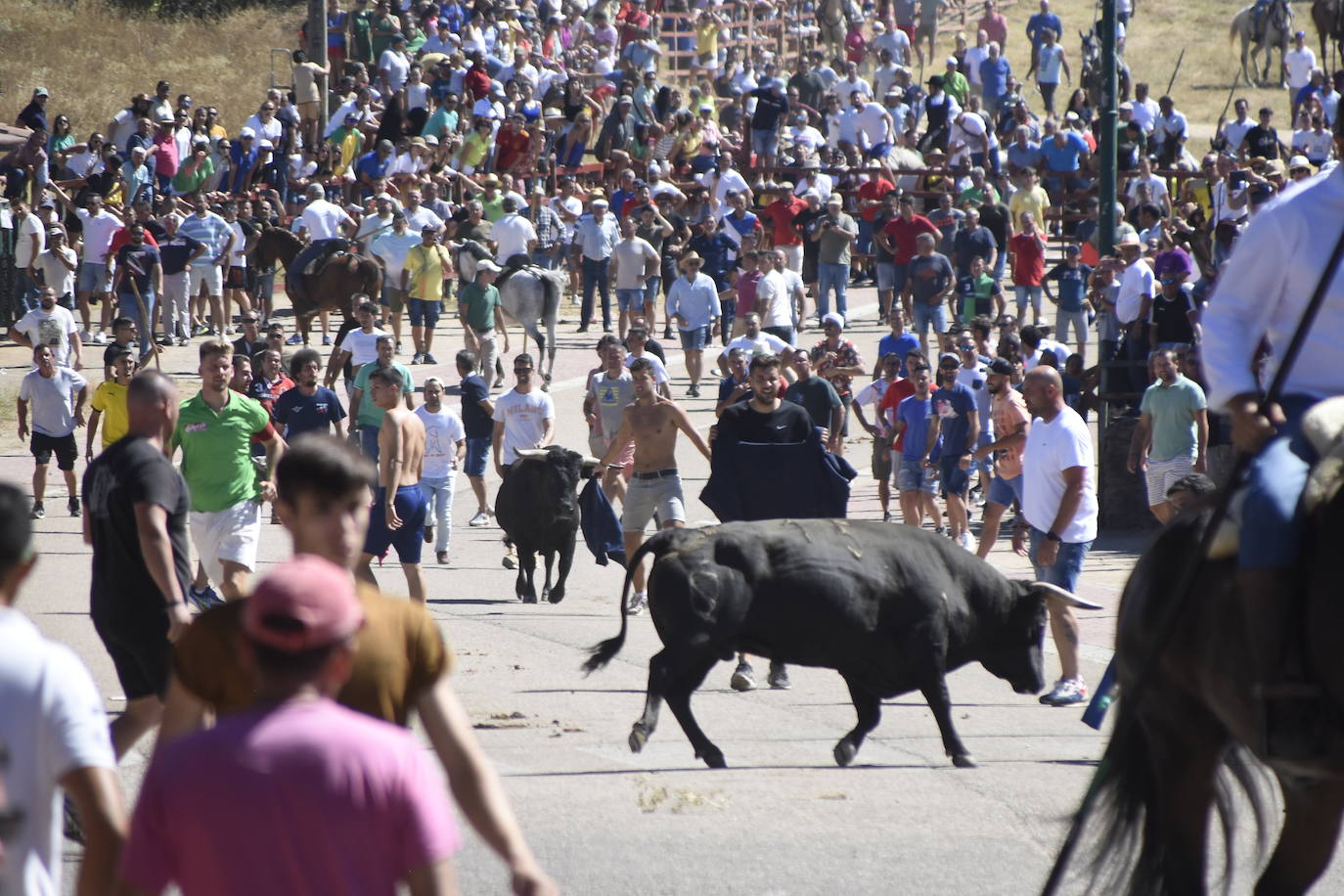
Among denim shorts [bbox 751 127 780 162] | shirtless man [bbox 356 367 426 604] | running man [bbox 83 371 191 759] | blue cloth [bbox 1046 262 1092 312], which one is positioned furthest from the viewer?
denim shorts [bbox 751 127 780 162]

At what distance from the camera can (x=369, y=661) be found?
158 inches

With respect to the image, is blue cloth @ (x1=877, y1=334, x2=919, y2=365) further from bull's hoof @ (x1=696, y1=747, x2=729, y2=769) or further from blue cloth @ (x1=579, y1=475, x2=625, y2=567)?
bull's hoof @ (x1=696, y1=747, x2=729, y2=769)

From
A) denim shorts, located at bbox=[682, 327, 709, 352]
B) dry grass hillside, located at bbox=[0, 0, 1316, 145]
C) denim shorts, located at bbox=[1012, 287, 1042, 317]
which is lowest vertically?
denim shorts, located at bbox=[682, 327, 709, 352]

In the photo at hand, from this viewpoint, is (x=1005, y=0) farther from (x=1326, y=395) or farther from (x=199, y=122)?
(x=1326, y=395)

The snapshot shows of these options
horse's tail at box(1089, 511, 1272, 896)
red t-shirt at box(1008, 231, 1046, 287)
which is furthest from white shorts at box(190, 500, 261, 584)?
red t-shirt at box(1008, 231, 1046, 287)

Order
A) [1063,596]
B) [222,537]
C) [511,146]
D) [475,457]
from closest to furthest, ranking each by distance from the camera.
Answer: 1. [1063,596]
2. [222,537]
3. [475,457]
4. [511,146]

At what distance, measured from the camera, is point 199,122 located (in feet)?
99.3

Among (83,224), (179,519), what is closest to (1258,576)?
(179,519)

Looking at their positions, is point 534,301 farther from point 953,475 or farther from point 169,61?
point 169,61

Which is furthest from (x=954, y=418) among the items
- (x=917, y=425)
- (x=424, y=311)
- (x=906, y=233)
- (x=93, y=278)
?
(x=93, y=278)

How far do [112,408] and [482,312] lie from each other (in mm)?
7310

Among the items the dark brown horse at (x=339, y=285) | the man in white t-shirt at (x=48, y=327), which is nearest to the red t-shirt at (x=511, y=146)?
the dark brown horse at (x=339, y=285)

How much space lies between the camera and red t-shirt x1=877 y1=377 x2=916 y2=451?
54.7ft

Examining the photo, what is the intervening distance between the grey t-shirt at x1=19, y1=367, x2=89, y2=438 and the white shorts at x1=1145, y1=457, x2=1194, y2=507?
9.59m
